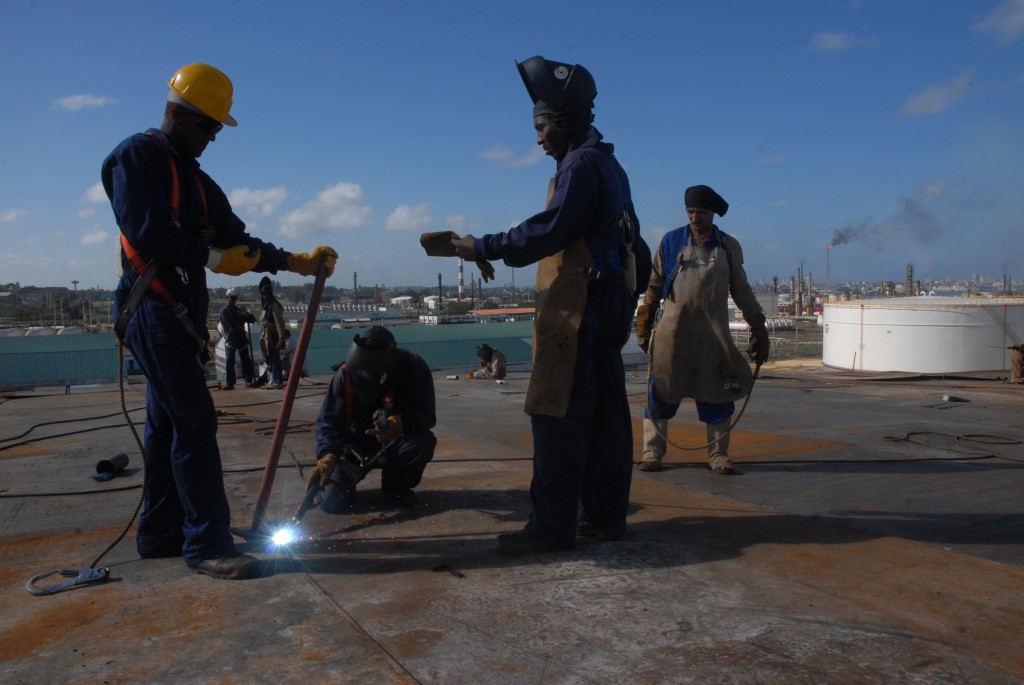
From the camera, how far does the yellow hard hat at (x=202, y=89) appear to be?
2.91 meters

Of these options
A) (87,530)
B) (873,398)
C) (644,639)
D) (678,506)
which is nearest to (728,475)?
(678,506)

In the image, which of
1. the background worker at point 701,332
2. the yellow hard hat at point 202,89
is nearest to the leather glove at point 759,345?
the background worker at point 701,332

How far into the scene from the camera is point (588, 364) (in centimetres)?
304

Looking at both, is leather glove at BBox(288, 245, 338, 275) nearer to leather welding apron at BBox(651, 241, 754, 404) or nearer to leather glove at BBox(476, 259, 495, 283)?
leather glove at BBox(476, 259, 495, 283)

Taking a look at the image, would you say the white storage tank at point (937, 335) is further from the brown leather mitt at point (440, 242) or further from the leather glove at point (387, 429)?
the brown leather mitt at point (440, 242)

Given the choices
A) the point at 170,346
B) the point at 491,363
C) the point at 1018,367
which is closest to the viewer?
the point at 170,346

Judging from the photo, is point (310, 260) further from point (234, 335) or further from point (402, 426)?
point (234, 335)

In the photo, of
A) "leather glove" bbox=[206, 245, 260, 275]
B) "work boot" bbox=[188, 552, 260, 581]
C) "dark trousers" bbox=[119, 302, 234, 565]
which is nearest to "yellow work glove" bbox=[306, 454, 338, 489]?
"dark trousers" bbox=[119, 302, 234, 565]

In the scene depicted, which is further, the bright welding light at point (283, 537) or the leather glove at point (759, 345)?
the leather glove at point (759, 345)

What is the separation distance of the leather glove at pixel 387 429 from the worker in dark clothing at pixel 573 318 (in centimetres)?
98

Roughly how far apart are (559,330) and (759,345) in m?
2.20

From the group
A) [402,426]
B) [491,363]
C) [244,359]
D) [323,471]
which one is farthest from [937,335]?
[323,471]

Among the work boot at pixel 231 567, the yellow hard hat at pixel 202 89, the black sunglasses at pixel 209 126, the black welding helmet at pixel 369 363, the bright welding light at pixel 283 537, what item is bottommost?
the bright welding light at pixel 283 537

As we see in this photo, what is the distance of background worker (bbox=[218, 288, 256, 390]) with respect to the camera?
12.0m
